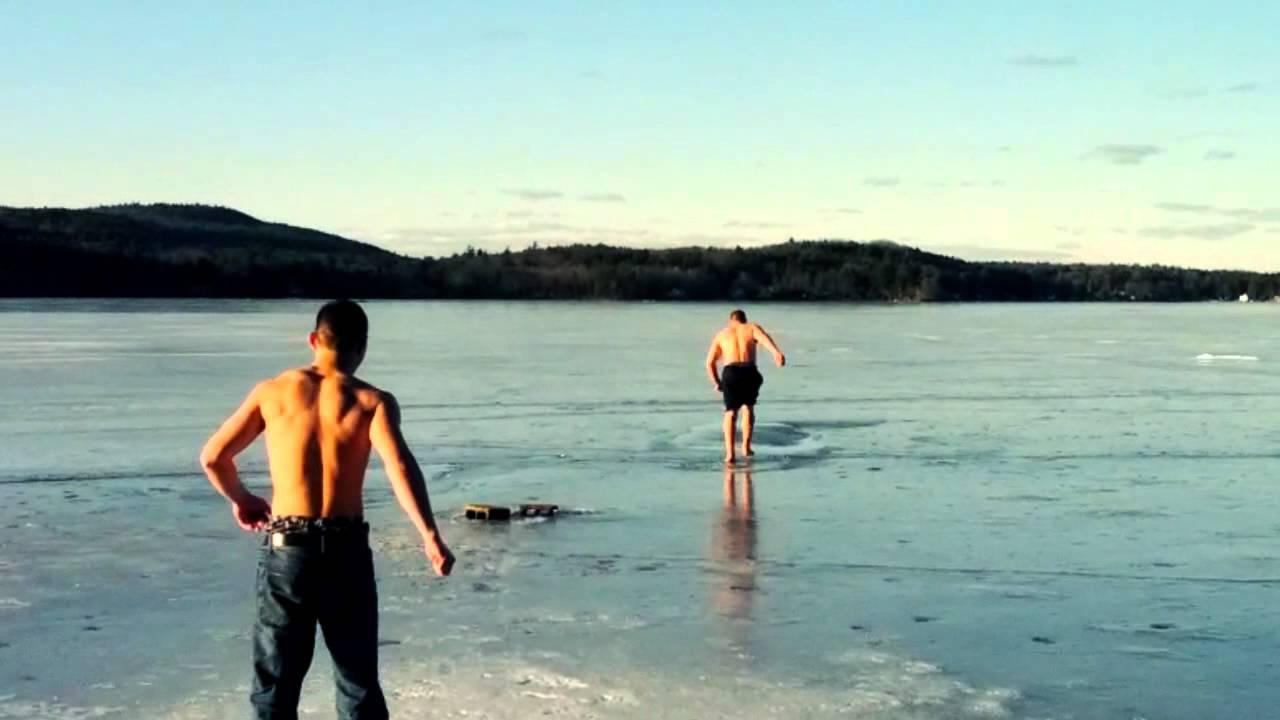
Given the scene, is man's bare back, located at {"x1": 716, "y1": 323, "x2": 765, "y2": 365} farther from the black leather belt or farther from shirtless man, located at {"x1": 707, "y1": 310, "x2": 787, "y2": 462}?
the black leather belt

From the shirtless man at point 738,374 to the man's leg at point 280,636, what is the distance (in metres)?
9.85

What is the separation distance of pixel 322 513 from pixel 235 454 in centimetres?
32

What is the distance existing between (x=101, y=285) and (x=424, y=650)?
143178 millimetres

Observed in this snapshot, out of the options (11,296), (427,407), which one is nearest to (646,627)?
(427,407)

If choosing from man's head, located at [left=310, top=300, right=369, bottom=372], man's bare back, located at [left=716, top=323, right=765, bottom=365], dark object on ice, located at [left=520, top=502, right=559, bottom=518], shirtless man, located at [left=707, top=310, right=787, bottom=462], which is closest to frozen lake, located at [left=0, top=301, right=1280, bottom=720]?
dark object on ice, located at [left=520, top=502, right=559, bottom=518]

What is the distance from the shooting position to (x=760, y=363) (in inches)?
1357

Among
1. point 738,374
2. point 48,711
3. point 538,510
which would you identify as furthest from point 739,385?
point 48,711

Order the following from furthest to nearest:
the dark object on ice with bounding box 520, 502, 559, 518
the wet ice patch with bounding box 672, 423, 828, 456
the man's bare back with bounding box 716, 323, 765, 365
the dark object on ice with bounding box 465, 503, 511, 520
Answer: the wet ice patch with bounding box 672, 423, 828, 456
the man's bare back with bounding box 716, 323, 765, 365
the dark object on ice with bounding box 520, 502, 559, 518
the dark object on ice with bounding box 465, 503, 511, 520

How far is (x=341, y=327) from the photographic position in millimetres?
5113

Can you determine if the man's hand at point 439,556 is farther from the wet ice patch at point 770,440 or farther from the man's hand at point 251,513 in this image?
the wet ice patch at point 770,440

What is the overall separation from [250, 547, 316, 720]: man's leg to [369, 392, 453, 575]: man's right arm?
379 millimetres

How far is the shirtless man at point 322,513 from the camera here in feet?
16.4

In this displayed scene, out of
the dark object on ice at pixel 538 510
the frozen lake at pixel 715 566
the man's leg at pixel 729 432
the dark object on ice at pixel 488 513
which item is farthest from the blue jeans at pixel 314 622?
the man's leg at pixel 729 432

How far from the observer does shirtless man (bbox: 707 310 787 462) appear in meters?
15.4
